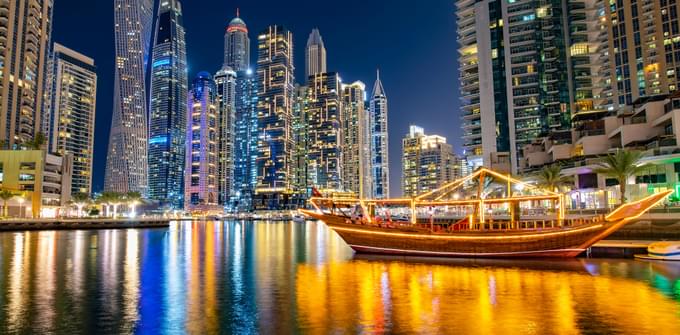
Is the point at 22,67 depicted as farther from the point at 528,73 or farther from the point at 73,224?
the point at 528,73

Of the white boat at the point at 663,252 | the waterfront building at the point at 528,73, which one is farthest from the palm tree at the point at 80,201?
the white boat at the point at 663,252

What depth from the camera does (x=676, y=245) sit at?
108ft

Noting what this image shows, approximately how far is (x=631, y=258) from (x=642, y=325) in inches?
852

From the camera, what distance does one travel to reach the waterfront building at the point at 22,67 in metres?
117

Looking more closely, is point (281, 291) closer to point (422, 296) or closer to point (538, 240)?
point (422, 296)

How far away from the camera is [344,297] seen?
70.5ft

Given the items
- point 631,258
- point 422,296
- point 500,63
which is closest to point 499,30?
point 500,63

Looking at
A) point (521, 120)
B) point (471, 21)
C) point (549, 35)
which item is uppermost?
point (471, 21)

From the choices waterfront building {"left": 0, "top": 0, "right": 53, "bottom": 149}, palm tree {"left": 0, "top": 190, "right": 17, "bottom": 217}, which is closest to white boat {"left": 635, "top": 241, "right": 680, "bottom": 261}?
palm tree {"left": 0, "top": 190, "right": 17, "bottom": 217}

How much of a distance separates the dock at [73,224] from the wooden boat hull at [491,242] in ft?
248

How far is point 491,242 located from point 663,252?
11301 millimetres

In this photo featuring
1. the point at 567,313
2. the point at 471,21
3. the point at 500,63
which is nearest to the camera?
the point at 567,313

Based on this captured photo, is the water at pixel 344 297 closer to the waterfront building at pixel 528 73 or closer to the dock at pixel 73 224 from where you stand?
the dock at pixel 73 224

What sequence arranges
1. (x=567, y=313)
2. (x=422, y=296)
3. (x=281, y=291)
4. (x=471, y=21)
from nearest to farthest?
(x=567, y=313) → (x=422, y=296) → (x=281, y=291) → (x=471, y=21)
